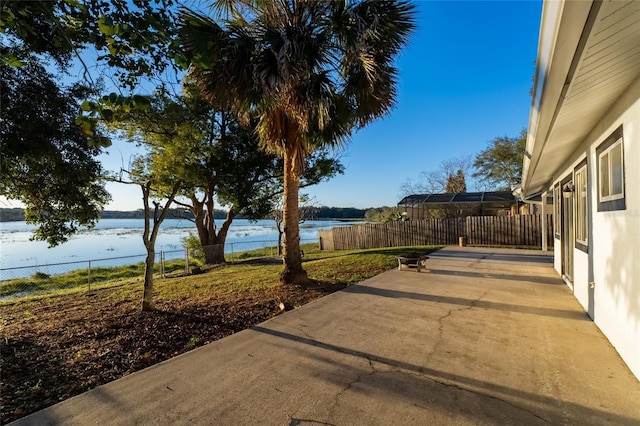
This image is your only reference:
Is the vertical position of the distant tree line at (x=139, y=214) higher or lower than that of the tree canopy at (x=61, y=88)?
lower

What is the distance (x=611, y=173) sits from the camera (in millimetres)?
3734

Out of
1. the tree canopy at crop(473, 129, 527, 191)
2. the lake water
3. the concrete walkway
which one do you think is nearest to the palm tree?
the concrete walkway

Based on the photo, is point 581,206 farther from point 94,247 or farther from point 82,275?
point 94,247

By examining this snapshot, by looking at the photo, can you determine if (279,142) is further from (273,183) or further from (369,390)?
(273,183)

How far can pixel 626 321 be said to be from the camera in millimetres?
3160

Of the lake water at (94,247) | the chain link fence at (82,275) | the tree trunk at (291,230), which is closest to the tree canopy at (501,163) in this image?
the lake water at (94,247)

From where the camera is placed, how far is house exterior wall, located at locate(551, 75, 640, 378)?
9.45 ft

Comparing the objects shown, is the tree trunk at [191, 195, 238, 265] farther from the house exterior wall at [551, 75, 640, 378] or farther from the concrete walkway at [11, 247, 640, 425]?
the house exterior wall at [551, 75, 640, 378]

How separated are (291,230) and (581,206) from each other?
219 inches

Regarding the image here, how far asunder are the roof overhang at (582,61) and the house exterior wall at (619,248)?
8.9 inches

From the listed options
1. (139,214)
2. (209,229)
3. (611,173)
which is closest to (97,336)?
(139,214)

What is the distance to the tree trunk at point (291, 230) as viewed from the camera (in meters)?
6.96

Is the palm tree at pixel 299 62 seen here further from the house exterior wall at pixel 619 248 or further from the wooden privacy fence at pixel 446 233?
the wooden privacy fence at pixel 446 233

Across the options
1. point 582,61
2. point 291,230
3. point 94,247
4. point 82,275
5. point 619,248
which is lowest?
point 82,275
